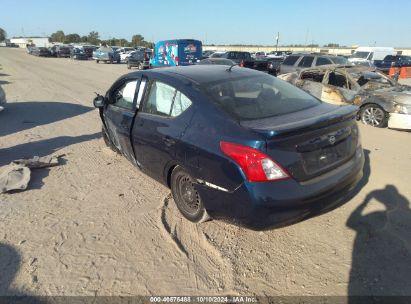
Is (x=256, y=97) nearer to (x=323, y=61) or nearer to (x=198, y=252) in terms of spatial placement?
(x=198, y=252)

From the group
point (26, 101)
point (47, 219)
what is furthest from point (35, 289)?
point (26, 101)

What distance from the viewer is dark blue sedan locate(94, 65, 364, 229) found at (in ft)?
9.41

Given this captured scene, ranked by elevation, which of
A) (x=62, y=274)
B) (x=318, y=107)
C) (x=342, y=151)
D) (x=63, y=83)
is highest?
(x=318, y=107)

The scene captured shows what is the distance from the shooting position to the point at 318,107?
372cm

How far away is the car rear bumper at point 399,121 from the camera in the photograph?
735 centimetres

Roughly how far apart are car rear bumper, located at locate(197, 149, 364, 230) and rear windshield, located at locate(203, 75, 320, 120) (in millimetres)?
734

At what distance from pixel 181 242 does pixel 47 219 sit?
5.39 feet

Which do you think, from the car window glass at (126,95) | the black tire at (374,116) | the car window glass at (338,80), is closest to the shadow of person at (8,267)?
the car window glass at (126,95)

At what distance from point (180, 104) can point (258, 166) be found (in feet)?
4.14

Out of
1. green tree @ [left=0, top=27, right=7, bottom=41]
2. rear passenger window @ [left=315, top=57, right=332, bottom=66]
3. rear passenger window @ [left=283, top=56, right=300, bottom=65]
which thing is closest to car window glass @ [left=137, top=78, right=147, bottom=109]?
rear passenger window @ [left=315, top=57, right=332, bottom=66]

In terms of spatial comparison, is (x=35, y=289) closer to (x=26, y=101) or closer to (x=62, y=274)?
(x=62, y=274)

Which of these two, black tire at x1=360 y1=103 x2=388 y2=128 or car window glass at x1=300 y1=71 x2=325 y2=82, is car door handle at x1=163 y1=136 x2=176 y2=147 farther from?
car window glass at x1=300 y1=71 x2=325 y2=82

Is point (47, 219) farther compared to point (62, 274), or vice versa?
point (47, 219)

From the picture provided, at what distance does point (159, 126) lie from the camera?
3824mm
